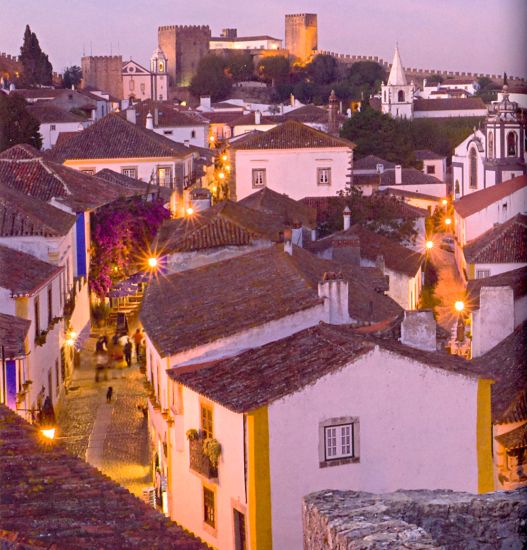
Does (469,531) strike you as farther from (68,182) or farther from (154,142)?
(154,142)

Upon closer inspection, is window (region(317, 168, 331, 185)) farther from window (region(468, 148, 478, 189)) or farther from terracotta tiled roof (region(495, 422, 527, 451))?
terracotta tiled roof (region(495, 422, 527, 451))

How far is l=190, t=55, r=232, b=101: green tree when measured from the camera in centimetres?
10195

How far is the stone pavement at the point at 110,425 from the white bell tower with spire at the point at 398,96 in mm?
62228

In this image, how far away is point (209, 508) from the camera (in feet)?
44.0

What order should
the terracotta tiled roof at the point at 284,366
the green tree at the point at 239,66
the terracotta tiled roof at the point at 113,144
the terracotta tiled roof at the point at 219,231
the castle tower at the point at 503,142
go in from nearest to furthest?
1. the terracotta tiled roof at the point at 284,366
2. the terracotta tiled roof at the point at 219,231
3. the terracotta tiled roof at the point at 113,144
4. the castle tower at the point at 503,142
5. the green tree at the point at 239,66

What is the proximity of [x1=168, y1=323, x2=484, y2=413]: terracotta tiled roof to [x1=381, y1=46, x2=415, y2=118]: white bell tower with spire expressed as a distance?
7018 centimetres

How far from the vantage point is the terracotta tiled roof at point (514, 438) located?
14.2 m

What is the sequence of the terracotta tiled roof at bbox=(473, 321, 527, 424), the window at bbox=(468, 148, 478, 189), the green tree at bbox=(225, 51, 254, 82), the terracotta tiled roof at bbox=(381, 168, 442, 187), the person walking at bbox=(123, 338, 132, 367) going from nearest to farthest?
the terracotta tiled roof at bbox=(473, 321, 527, 424) → the person walking at bbox=(123, 338, 132, 367) → the terracotta tiled roof at bbox=(381, 168, 442, 187) → the window at bbox=(468, 148, 478, 189) → the green tree at bbox=(225, 51, 254, 82)

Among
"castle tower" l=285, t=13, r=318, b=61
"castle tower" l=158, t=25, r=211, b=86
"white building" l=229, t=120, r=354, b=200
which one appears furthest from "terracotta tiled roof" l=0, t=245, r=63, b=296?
"castle tower" l=285, t=13, r=318, b=61

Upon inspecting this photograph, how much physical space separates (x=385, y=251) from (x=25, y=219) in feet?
33.7

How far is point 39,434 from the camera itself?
29.1 ft

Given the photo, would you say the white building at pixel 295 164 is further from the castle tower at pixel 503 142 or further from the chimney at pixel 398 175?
the castle tower at pixel 503 142

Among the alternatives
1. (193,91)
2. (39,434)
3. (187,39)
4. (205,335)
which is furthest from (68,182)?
(187,39)

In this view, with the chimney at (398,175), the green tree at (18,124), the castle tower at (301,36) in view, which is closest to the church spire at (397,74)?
the castle tower at (301,36)
